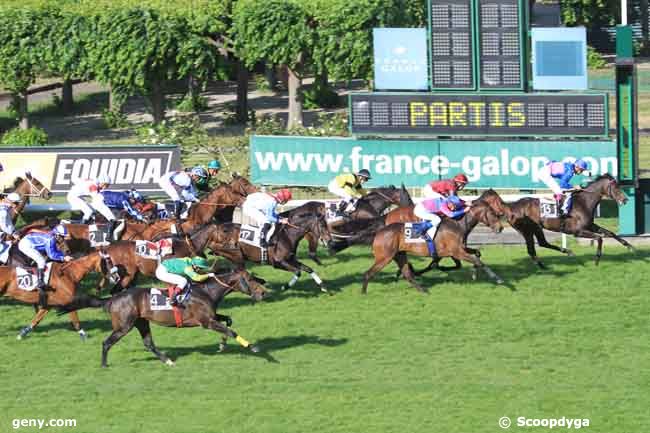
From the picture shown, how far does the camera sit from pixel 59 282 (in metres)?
18.8

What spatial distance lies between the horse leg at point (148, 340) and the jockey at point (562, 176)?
7.25 m

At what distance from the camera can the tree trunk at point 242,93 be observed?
44188 millimetres

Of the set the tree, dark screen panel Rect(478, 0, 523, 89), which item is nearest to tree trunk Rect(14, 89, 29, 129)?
the tree

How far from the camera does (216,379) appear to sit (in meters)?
17.1

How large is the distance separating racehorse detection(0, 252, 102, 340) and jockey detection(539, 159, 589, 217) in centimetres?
726

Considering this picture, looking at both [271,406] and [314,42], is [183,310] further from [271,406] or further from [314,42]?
[314,42]

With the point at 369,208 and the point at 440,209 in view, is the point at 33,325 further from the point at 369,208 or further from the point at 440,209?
the point at 369,208

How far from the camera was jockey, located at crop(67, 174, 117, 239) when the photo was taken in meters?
22.3

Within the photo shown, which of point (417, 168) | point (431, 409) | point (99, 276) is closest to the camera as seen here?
point (431, 409)

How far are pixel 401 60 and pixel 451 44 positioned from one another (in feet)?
3.50

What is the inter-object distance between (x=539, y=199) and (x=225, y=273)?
6.36m

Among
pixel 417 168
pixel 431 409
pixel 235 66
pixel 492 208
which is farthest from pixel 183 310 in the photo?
pixel 235 66

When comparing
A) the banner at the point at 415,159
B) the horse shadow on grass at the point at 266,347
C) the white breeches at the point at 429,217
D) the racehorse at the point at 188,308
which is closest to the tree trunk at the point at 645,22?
the banner at the point at 415,159

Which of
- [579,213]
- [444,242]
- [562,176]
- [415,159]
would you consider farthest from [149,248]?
[415,159]
